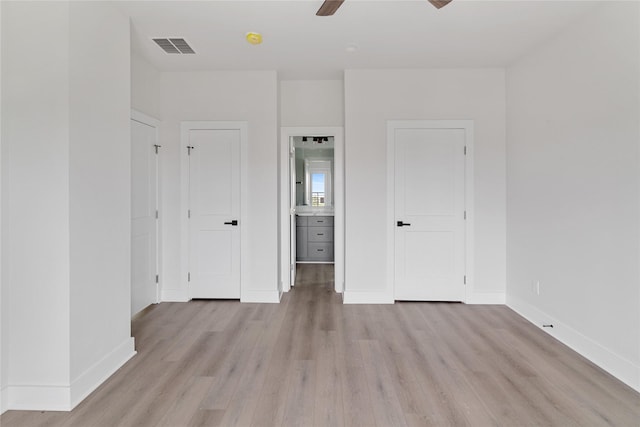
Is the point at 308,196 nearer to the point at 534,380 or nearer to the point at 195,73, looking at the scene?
the point at 195,73

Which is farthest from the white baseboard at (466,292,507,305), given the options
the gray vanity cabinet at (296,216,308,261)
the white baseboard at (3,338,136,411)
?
the white baseboard at (3,338,136,411)

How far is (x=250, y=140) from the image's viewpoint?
12.3ft

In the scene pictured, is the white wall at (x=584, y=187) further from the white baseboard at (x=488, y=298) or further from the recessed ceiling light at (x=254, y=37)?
the recessed ceiling light at (x=254, y=37)

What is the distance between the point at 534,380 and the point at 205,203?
341cm

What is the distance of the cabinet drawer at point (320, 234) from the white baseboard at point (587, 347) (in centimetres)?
325

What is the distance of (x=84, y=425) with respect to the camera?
1.76 m

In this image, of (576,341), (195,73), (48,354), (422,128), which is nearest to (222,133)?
(195,73)

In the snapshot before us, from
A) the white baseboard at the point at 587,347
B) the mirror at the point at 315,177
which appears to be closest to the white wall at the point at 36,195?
the white baseboard at the point at 587,347

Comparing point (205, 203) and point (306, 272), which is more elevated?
point (205, 203)

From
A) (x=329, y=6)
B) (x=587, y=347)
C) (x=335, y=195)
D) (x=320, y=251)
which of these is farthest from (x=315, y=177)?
(x=587, y=347)

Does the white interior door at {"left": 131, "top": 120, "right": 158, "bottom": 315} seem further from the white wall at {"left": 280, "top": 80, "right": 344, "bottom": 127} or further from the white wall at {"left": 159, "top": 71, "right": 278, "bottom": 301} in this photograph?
the white wall at {"left": 280, "top": 80, "right": 344, "bottom": 127}

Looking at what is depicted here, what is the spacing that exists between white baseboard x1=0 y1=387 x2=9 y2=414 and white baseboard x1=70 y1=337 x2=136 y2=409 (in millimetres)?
354

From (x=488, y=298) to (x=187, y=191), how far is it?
3.63m

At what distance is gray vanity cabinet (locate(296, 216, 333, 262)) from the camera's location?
5984 millimetres
